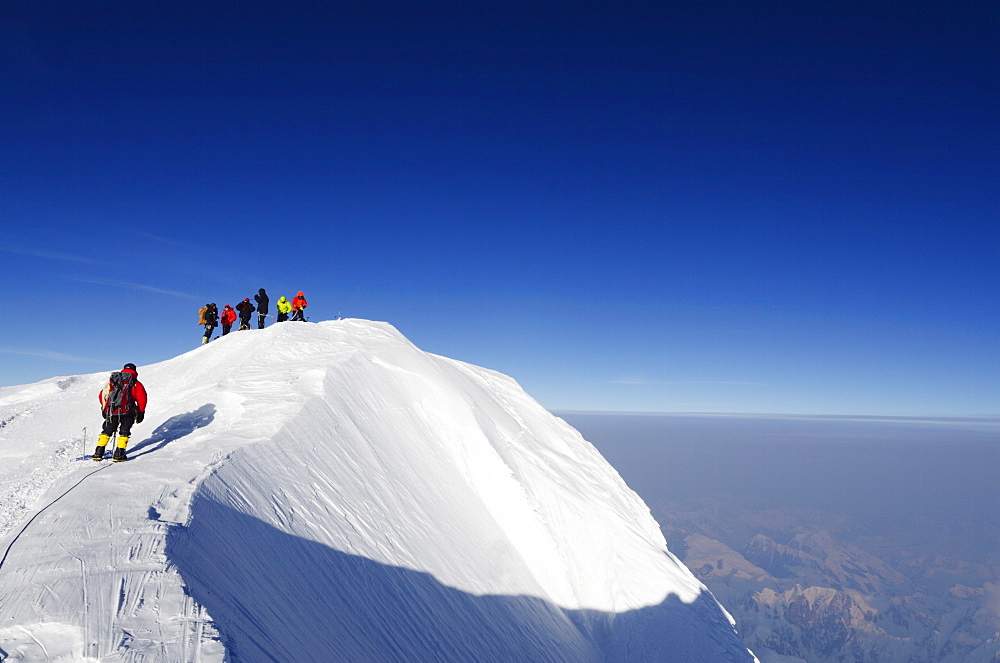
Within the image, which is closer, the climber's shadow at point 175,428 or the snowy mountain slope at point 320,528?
the snowy mountain slope at point 320,528

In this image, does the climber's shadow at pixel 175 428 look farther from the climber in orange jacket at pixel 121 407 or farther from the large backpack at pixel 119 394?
the large backpack at pixel 119 394

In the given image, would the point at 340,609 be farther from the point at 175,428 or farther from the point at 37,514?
the point at 175,428

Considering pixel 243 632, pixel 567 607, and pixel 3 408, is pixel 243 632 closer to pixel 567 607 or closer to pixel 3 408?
pixel 567 607

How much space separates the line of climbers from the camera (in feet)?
71.9

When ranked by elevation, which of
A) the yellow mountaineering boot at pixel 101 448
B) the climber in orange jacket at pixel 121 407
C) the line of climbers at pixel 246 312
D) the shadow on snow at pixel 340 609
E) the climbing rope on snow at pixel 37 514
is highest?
the line of climbers at pixel 246 312

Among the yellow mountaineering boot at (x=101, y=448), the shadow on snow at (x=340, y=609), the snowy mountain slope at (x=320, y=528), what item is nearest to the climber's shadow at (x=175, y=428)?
the snowy mountain slope at (x=320, y=528)

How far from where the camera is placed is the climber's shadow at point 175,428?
9.52 meters

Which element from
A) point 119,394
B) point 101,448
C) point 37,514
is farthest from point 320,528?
point 119,394

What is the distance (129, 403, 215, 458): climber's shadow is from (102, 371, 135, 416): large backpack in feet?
2.72

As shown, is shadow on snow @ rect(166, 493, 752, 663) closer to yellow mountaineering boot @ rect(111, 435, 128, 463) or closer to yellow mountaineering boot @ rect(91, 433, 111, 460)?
yellow mountaineering boot @ rect(111, 435, 128, 463)

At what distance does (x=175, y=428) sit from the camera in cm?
1060

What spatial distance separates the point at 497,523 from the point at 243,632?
974 centimetres

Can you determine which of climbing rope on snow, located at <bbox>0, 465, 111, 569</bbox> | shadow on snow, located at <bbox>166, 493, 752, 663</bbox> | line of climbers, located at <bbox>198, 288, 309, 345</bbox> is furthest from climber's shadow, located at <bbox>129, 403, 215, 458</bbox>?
line of climbers, located at <bbox>198, 288, 309, 345</bbox>

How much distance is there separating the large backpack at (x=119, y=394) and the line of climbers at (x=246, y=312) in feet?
41.1
